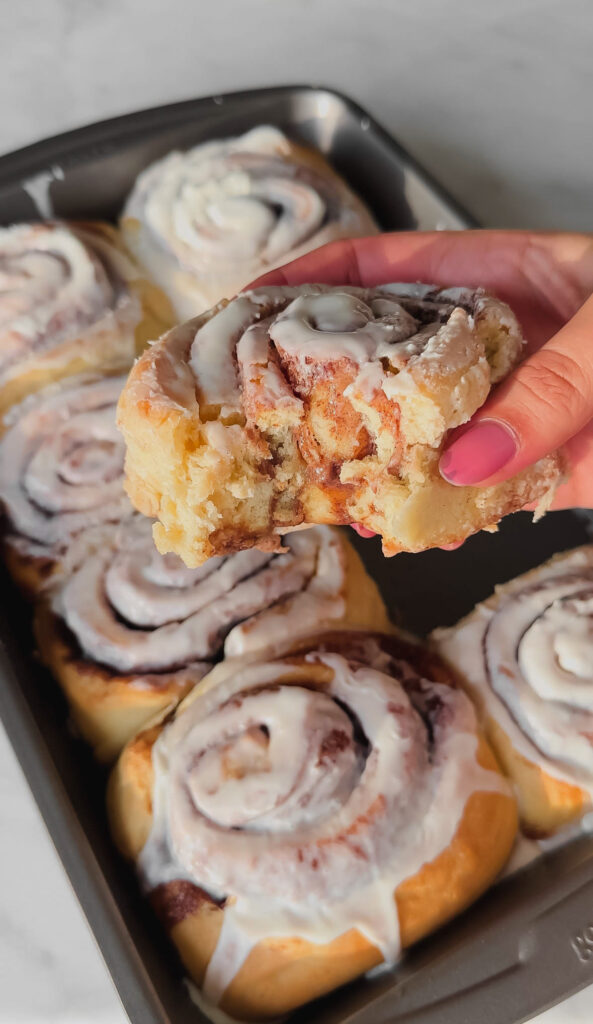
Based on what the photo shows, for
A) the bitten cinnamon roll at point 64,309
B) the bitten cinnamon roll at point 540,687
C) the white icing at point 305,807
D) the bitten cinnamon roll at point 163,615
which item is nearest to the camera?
the white icing at point 305,807

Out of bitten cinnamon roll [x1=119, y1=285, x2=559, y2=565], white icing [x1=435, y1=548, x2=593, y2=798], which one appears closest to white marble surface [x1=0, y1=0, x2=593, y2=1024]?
white icing [x1=435, y1=548, x2=593, y2=798]

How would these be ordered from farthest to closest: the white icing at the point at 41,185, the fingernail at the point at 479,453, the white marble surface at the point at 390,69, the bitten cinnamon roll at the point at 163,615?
the white marble surface at the point at 390,69, the white icing at the point at 41,185, the bitten cinnamon roll at the point at 163,615, the fingernail at the point at 479,453

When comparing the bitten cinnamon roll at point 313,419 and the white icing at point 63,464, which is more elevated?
the bitten cinnamon roll at point 313,419

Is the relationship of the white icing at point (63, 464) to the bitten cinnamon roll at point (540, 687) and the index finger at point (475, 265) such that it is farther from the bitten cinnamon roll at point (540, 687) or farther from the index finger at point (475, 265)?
the bitten cinnamon roll at point (540, 687)

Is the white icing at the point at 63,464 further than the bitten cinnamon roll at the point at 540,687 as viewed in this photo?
Yes

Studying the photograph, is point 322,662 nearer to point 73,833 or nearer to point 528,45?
point 73,833

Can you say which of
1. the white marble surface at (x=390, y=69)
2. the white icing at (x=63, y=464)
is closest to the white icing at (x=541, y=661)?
the white icing at (x=63, y=464)

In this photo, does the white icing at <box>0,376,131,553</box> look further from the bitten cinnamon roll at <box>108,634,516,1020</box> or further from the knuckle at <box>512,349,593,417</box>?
the knuckle at <box>512,349,593,417</box>

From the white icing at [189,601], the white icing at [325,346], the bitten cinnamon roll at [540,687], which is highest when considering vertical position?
the white icing at [325,346]

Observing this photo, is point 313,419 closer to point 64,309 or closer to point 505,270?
point 505,270
